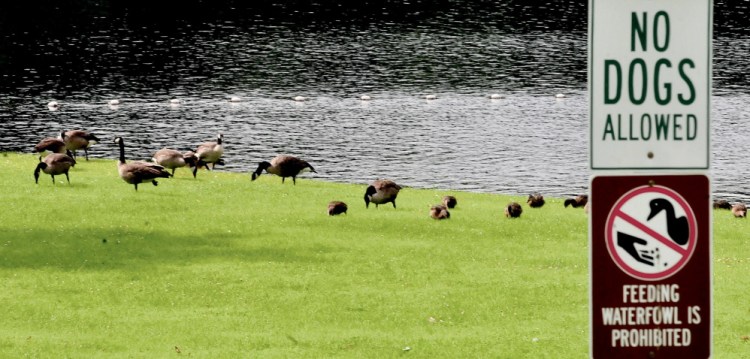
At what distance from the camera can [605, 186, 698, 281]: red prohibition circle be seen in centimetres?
528

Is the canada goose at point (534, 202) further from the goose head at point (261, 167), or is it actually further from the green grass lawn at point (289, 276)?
the goose head at point (261, 167)

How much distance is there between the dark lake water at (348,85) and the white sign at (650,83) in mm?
40946

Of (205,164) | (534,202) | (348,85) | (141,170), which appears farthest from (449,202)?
(348,85)

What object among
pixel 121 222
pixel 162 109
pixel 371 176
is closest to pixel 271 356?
pixel 121 222

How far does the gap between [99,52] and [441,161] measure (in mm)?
46128

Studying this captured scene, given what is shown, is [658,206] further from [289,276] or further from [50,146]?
[50,146]

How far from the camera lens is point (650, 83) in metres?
5.24

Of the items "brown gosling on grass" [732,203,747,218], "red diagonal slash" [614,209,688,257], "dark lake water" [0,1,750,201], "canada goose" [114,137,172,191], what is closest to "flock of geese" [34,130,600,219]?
"canada goose" [114,137,172,191]

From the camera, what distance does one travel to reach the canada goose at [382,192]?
2838cm

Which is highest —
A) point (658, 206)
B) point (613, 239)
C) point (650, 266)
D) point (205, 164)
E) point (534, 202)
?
point (658, 206)

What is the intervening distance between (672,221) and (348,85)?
72315 mm

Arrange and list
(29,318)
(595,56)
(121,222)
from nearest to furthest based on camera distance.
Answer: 1. (595,56)
2. (29,318)
3. (121,222)

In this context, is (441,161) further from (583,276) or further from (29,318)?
(29,318)

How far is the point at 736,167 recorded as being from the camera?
52.7 metres
